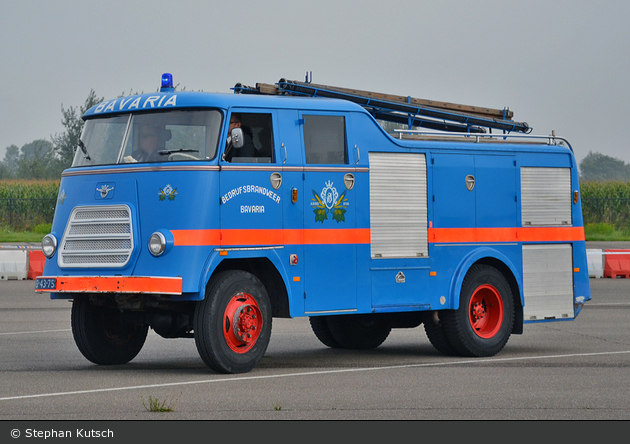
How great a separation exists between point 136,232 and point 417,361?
4.02 m

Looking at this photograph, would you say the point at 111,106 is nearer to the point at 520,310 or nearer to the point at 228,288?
the point at 228,288

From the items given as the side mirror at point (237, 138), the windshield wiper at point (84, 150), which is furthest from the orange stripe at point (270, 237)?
the windshield wiper at point (84, 150)

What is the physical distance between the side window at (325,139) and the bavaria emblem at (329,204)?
1.09 ft

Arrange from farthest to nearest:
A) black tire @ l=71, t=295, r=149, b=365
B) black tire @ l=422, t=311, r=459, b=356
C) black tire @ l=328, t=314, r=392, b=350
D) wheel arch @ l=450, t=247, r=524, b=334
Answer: black tire @ l=328, t=314, r=392, b=350
black tire @ l=422, t=311, r=459, b=356
wheel arch @ l=450, t=247, r=524, b=334
black tire @ l=71, t=295, r=149, b=365

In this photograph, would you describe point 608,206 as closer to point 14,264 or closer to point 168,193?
point 14,264

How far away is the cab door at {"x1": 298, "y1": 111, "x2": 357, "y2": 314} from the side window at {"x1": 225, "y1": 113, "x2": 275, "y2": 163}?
46 cm

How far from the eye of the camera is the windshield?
10773 mm

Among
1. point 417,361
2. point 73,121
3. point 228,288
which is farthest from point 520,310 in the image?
point 73,121

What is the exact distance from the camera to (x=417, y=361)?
1238 cm

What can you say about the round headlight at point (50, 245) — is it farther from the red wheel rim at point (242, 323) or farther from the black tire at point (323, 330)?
the black tire at point (323, 330)

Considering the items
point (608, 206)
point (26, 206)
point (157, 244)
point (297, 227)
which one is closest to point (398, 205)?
point (297, 227)

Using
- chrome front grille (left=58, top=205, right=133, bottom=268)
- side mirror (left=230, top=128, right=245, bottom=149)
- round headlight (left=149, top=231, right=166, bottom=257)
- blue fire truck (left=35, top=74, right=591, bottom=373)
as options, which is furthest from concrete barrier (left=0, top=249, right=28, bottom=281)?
side mirror (left=230, top=128, right=245, bottom=149)

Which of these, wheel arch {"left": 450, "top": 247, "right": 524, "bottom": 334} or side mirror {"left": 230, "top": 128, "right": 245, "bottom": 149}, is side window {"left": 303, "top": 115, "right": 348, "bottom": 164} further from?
wheel arch {"left": 450, "top": 247, "right": 524, "bottom": 334}

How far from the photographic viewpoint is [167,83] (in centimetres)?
1184
